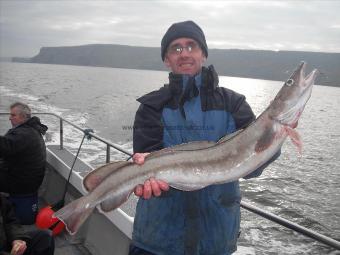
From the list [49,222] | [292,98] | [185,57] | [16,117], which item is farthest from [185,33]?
[16,117]

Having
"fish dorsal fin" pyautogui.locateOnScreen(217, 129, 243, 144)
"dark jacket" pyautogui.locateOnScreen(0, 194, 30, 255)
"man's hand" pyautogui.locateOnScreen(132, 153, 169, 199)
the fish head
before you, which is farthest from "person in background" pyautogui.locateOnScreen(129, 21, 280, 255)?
"dark jacket" pyautogui.locateOnScreen(0, 194, 30, 255)

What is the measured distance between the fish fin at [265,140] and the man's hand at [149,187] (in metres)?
0.87

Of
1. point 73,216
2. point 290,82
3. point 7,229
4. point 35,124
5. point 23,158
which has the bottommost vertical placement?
point 7,229

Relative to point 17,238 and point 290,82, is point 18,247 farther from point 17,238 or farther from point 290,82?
point 290,82

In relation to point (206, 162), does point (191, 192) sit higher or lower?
lower

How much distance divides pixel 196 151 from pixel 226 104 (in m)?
0.51

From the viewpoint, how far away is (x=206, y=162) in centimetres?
330

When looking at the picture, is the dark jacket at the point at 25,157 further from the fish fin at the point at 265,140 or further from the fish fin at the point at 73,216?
the fish fin at the point at 265,140

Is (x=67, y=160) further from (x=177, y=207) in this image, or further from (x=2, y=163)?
(x=177, y=207)

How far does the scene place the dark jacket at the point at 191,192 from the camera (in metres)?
3.23

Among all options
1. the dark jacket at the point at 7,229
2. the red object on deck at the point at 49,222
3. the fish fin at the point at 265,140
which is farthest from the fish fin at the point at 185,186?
the red object on deck at the point at 49,222

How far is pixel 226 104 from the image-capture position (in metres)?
3.35

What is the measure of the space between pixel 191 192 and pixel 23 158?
4.69 m

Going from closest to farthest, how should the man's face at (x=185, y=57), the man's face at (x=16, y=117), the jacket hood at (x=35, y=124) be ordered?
the man's face at (x=185, y=57) → the jacket hood at (x=35, y=124) → the man's face at (x=16, y=117)
